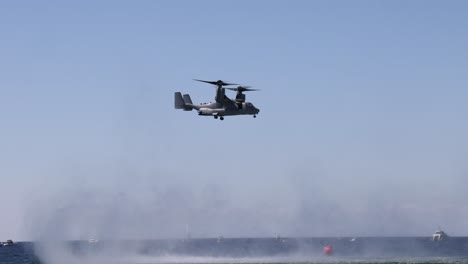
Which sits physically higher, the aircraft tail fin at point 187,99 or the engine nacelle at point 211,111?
the aircraft tail fin at point 187,99

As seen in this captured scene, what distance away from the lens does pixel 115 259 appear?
181000 mm

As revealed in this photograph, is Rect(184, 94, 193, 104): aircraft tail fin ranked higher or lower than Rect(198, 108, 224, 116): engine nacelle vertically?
higher

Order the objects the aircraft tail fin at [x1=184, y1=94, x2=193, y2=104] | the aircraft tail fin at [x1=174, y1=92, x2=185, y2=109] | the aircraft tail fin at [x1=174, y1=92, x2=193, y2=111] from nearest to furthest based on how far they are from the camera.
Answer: the aircraft tail fin at [x1=174, y1=92, x2=193, y2=111]
the aircraft tail fin at [x1=174, y1=92, x2=185, y2=109]
the aircraft tail fin at [x1=184, y1=94, x2=193, y2=104]

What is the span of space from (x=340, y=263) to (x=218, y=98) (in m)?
55.2

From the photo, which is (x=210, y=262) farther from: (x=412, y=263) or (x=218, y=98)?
(x=218, y=98)

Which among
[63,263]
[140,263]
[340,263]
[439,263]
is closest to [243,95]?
[340,263]

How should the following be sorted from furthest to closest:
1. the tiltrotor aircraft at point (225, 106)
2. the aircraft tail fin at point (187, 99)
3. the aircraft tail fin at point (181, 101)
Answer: the aircraft tail fin at point (187, 99) < the aircraft tail fin at point (181, 101) < the tiltrotor aircraft at point (225, 106)

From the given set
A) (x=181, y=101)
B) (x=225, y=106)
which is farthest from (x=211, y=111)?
(x=181, y=101)

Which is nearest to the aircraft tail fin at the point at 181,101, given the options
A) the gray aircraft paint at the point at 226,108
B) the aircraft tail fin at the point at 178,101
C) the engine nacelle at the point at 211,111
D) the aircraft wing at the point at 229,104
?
the aircraft tail fin at the point at 178,101

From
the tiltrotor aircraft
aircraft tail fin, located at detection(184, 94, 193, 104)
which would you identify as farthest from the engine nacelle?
aircraft tail fin, located at detection(184, 94, 193, 104)

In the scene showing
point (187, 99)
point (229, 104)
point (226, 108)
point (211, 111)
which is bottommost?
point (211, 111)

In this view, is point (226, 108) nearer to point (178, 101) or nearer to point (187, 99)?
point (187, 99)

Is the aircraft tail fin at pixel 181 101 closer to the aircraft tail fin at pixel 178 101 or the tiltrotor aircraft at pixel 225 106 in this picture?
the aircraft tail fin at pixel 178 101

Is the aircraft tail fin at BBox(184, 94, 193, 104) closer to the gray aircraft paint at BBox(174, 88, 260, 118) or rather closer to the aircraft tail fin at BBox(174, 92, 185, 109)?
the aircraft tail fin at BBox(174, 92, 185, 109)
